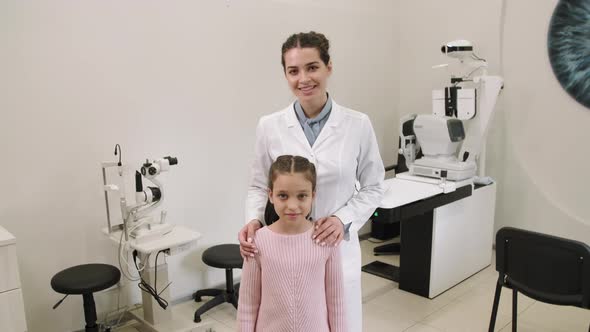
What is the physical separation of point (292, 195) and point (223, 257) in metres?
1.65

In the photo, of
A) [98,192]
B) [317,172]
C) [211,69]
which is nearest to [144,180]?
[98,192]

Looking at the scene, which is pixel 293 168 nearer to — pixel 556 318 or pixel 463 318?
pixel 463 318

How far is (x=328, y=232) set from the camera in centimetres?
126

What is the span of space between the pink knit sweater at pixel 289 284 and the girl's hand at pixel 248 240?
0.05ft

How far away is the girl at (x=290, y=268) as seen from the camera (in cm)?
121

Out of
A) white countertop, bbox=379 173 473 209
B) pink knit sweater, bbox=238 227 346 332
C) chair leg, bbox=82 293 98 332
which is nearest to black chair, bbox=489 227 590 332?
white countertop, bbox=379 173 473 209

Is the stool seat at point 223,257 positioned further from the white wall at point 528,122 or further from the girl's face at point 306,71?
the white wall at point 528,122

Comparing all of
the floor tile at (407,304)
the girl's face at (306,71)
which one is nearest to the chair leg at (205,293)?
the floor tile at (407,304)

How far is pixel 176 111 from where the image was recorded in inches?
110

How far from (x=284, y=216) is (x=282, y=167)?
5.3 inches

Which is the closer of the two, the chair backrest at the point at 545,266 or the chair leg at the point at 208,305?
the chair backrest at the point at 545,266

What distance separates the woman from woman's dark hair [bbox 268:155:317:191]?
0.14 m

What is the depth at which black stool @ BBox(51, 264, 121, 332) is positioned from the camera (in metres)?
2.12

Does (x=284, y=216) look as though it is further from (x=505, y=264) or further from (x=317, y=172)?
(x=505, y=264)
